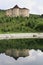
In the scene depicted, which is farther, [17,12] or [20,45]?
[17,12]

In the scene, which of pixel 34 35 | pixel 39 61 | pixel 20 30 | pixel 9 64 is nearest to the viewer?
pixel 9 64

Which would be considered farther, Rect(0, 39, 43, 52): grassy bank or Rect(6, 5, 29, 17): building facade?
Rect(6, 5, 29, 17): building facade

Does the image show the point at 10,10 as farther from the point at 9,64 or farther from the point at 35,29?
the point at 9,64

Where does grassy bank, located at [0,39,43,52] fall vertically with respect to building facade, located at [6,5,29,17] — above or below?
above

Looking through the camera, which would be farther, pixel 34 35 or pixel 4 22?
pixel 4 22

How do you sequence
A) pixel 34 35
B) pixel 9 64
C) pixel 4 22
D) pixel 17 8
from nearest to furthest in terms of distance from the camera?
pixel 9 64
pixel 34 35
pixel 4 22
pixel 17 8

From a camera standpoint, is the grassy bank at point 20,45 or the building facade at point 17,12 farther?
the building facade at point 17,12

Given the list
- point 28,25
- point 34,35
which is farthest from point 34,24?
point 34,35

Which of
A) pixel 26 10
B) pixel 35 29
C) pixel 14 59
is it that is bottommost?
pixel 26 10

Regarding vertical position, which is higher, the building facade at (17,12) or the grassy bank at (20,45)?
the grassy bank at (20,45)

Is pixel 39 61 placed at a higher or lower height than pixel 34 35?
higher

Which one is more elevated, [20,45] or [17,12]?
[20,45]
